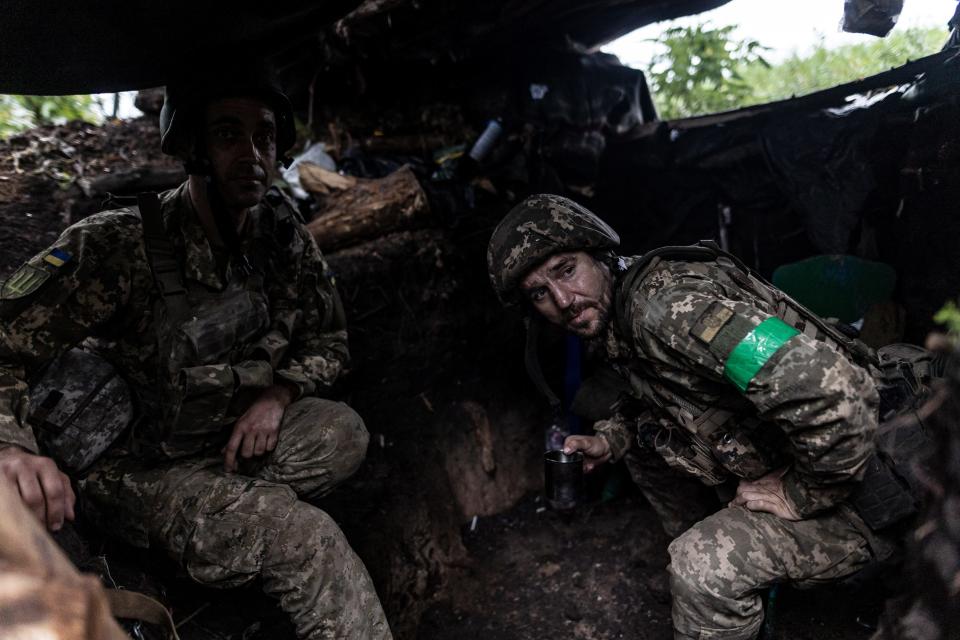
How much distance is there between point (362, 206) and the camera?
4.41 meters

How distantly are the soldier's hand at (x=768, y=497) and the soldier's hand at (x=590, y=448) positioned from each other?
805 mm

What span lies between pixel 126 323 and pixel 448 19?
316cm

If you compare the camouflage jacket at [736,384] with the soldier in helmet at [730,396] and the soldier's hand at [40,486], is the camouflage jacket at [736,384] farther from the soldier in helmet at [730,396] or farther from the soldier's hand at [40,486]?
the soldier's hand at [40,486]

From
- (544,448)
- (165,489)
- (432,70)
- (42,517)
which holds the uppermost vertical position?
(432,70)

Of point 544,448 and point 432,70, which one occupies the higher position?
point 432,70

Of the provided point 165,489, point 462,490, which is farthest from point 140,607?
point 462,490

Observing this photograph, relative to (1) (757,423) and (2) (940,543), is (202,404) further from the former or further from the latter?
(2) (940,543)

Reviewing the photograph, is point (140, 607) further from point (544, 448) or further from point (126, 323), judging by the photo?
point (544, 448)

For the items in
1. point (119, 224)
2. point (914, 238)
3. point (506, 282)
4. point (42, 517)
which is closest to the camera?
point (42, 517)

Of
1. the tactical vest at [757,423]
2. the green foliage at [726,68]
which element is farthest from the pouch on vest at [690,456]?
the green foliage at [726,68]

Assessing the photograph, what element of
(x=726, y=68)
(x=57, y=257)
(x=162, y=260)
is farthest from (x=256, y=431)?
(x=726, y=68)

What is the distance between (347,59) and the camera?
466cm

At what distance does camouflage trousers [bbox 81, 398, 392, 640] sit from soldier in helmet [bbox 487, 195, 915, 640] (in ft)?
4.49

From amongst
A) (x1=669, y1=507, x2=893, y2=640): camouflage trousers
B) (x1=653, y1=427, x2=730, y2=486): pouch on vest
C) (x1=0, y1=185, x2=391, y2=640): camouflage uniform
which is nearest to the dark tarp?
(x1=0, y1=185, x2=391, y2=640): camouflage uniform
